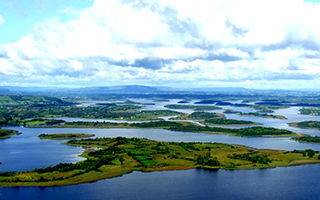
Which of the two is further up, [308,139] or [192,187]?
[308,139]

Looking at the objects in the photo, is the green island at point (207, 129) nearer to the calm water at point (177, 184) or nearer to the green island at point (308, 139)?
Result: the green island at point (308, 139)

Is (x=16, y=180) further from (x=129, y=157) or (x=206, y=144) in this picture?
(x=206, y=144)

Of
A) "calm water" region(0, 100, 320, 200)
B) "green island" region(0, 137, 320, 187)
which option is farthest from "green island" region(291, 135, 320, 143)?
"calm water" region(0, 100, 320, 200)

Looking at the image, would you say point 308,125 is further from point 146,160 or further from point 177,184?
point 177,184

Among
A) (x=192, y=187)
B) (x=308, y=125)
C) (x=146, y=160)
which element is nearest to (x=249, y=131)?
(x=308, y=125)

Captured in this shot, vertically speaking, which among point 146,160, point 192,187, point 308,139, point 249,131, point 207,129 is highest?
point 249,131

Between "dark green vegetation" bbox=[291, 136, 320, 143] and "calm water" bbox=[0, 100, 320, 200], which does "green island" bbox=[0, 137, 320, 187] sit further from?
"dark green vegetation" bbox=[291, 136, 320, 143]

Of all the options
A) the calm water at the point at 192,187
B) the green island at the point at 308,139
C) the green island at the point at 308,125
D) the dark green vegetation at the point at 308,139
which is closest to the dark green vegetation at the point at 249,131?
the green island at the point at 308,139

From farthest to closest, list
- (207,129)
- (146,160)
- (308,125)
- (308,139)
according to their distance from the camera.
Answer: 1. (308,125)
2. (207,129)
3. (308,139)
4. (146,160)
